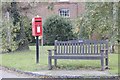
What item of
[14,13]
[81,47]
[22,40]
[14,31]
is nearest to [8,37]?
[14,31]

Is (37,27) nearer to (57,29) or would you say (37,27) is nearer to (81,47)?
(81,47)

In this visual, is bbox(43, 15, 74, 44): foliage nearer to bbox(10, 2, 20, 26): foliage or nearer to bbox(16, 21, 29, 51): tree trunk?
bbox(16, 21, 29, 51): tree trunk

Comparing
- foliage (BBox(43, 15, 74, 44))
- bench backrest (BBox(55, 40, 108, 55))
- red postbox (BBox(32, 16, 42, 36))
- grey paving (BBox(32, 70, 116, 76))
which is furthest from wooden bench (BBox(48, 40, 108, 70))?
foliage (BBox(43, 15, 74, 44))

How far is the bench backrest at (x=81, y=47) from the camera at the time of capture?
1145cm

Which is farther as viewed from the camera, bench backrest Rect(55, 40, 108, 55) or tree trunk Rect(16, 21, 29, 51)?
tree trunk Rect(16, 21, 29, 51)

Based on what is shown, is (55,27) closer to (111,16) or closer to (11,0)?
(11,0)

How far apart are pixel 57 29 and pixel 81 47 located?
21938 millimetres

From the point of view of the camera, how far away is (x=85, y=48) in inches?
456

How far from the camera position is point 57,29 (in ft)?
109

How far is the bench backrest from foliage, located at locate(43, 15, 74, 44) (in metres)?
21.1

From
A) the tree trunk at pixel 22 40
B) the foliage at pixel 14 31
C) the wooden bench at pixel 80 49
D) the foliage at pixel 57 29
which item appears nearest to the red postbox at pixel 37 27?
the wooden bench at pixel 80 49

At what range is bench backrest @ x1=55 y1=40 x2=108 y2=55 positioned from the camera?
451 inches

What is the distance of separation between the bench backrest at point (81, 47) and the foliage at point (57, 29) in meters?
21.1

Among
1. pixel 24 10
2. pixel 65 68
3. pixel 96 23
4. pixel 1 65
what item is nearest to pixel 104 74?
pixel 65 68
